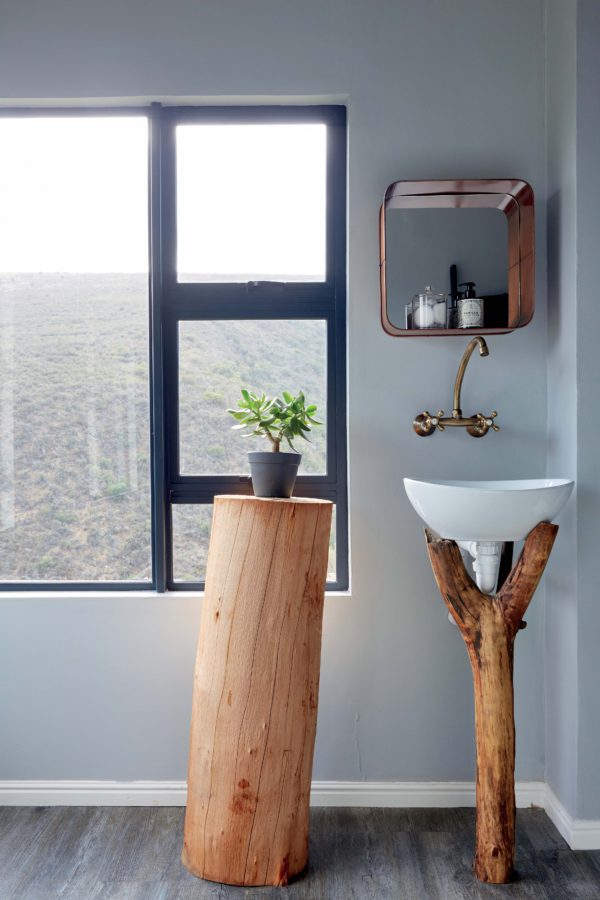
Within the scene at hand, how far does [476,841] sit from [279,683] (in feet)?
2.40

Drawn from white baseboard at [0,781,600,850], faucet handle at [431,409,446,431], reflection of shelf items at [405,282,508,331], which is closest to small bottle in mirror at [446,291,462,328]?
reflection of shelf items at [405,282,508,331]

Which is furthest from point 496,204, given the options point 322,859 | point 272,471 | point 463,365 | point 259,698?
point 322,859

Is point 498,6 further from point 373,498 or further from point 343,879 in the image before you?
point 343,879

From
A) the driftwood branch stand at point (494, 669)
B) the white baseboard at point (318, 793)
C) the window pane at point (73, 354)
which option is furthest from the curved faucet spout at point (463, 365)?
the white baseboard at point (318, 793)

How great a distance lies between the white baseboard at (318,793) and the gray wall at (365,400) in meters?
0.03

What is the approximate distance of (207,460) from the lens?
7.96ft

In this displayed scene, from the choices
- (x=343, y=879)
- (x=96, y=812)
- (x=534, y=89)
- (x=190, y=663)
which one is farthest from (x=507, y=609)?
(x=534, y=89)

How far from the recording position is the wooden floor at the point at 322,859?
6.12 ft

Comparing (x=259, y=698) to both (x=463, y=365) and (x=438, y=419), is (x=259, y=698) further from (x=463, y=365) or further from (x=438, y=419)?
(x=463, y=365)

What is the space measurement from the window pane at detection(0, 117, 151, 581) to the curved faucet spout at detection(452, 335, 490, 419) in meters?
1.01

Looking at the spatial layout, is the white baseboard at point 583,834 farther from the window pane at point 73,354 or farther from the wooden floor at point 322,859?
the window pane at point 73,354

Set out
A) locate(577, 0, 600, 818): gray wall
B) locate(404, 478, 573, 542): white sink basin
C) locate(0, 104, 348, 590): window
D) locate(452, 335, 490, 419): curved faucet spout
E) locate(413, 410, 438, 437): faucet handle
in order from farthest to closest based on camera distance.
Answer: locate(0, 104, 348, 590): window < locate(413, 410, 438, 437): faucet handle < locate(452, 335, 490, 419): curved faucet spout < locate(577, 0, 600, 818): gray wall < locate(404, 478, 573, 542): white sink basin

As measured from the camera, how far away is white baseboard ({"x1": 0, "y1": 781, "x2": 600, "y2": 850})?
2.30 meters

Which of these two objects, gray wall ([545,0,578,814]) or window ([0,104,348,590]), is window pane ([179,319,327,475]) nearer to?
window ([0,104,348,590])
